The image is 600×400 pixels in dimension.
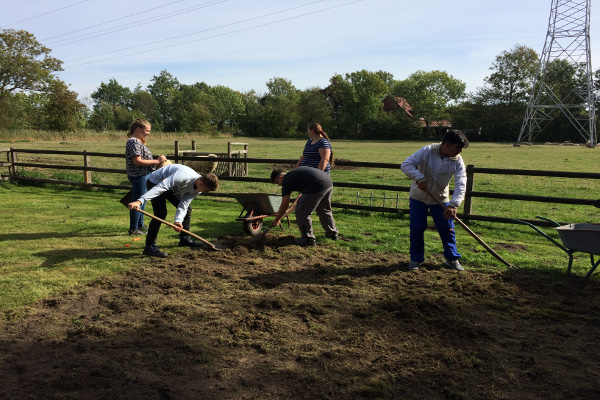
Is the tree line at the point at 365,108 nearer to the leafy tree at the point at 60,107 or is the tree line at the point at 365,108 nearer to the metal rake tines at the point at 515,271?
the leafy tree at the point at 60,107

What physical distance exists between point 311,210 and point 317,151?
0.91 meters

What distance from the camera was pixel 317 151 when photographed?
669cm

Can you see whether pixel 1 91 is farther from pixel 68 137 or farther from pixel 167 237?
pixel 167 237

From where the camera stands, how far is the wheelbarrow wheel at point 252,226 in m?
7.26

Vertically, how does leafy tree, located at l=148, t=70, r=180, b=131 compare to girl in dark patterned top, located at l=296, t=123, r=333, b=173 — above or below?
above

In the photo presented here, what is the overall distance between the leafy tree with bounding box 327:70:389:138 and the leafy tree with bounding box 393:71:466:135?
4805 mm

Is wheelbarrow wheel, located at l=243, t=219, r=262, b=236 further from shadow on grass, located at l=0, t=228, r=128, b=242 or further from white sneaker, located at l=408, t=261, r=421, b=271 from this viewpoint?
white sneaker, located at l=408, t=261, r=421, b=271

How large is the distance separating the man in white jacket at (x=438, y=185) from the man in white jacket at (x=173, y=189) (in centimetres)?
243

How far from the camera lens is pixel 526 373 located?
10.6 feet

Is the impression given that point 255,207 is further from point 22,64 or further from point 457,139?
point 22,64

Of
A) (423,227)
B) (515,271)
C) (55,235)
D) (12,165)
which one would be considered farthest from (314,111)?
(515,271)

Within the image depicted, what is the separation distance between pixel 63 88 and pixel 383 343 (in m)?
54.0

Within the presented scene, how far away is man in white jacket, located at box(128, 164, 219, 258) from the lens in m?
5.66

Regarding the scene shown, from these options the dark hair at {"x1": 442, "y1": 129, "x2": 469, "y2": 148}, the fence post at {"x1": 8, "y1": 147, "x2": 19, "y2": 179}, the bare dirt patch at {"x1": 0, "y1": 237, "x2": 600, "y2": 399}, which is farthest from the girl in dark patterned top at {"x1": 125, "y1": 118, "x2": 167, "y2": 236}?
the fence post at {"x1": 8, "y1": 147, "x2": 19, "y2": 179}
